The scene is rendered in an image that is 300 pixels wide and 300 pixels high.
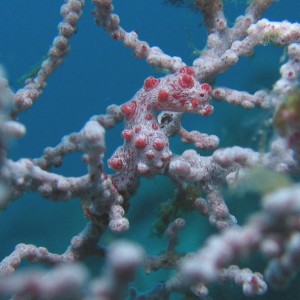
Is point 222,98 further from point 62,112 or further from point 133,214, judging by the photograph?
point 62,112

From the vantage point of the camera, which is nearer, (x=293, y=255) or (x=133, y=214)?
(x=293, y=255)

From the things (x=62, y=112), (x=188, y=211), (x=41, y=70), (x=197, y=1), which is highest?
(x=62, y=112)

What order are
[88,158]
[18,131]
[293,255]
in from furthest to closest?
[88,158], [18,131], [293,255]

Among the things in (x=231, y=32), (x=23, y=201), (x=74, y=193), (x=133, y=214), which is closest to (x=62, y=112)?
(x=23, y=201)

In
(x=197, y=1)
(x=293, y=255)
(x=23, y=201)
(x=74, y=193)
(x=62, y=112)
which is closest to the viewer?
(x=293, y=255)

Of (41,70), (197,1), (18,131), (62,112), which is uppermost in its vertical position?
(62,112)

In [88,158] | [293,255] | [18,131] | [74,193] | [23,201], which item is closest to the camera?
[293,255]

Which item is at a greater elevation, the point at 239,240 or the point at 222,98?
the point at 222,98

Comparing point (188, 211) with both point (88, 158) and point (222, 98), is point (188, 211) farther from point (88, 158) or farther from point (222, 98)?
point (88, 158)

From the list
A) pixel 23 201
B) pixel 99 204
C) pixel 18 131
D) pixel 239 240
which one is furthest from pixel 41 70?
pixel 23 201
